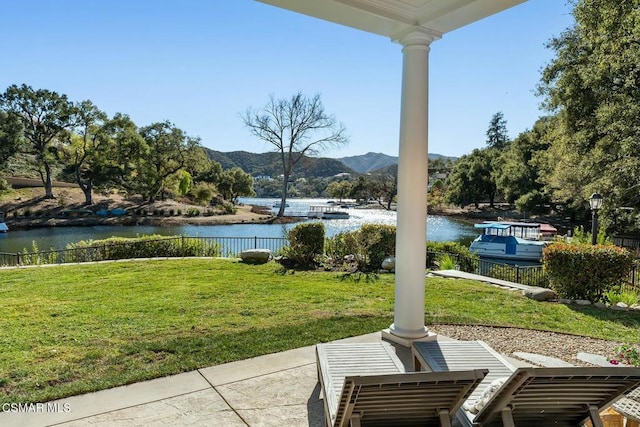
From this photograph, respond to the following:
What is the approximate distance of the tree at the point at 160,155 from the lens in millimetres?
35219

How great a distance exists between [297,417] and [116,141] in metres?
36.8

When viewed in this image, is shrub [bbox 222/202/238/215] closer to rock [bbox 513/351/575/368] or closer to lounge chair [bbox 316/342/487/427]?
rock [bbox 513/351/575/368]

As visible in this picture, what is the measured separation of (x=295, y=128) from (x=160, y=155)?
45.7 feet

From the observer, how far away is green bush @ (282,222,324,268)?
1004 centimetres

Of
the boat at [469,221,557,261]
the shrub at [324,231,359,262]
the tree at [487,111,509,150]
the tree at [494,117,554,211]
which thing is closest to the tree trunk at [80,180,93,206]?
the shrub at [324,231,359,262]

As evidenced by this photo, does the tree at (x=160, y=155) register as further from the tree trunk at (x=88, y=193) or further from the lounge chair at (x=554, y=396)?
the lounge chair at (x=554, y=396)

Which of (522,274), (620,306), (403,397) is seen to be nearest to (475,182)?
(522,274)

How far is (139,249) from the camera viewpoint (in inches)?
445

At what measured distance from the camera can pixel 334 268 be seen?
9.97 m

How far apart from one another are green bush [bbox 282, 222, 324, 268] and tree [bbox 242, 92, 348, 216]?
2121cm

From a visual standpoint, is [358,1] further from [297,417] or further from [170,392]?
[170,392]

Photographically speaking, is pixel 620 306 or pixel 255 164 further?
pixel 255 164

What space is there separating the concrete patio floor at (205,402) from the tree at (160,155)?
115ft

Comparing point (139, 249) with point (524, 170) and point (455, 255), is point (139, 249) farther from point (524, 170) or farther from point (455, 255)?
point (524, 170)
